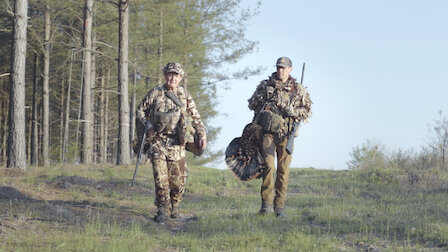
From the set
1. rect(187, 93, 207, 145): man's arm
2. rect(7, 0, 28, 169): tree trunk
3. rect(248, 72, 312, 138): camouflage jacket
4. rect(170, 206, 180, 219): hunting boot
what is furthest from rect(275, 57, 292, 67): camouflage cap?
rect(7, 0, 28, 169): tree trunk

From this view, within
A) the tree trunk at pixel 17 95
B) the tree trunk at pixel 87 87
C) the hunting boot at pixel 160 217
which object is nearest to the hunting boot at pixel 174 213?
the hunting boot at pixel 160 217

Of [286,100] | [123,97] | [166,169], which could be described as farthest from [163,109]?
[123,97]

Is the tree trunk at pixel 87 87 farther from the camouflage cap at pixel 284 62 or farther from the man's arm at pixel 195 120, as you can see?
the camouflage cap at pixel 284 62

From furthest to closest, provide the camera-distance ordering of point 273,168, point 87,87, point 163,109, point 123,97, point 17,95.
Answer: point 87,87
point 123,97
point 17,95
point 273,168
point 163,109

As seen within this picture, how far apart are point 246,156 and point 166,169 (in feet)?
4.72

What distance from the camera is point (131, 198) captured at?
11.6 metres

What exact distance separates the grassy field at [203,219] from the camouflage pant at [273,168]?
37cm

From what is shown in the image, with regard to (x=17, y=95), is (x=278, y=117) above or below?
below

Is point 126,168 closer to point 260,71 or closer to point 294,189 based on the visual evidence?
point 294,189

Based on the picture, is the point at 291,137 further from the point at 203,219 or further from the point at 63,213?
the point at 63,213

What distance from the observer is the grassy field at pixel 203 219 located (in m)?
6.46

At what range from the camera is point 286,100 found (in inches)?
345

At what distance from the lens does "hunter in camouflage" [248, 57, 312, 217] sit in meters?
8.62

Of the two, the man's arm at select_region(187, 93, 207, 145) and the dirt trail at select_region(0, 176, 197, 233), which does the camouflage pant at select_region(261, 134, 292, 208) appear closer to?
the man's arm at select_region(187, 93, 207, 145)
